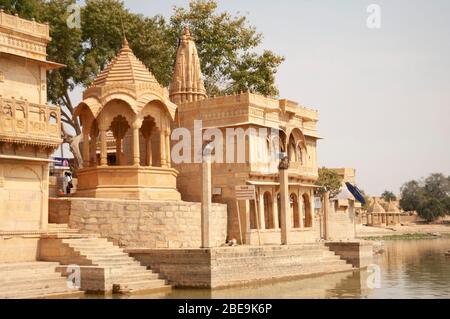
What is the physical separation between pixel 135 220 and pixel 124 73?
6572 mm

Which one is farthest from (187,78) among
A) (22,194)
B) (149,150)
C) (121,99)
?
(22,194)

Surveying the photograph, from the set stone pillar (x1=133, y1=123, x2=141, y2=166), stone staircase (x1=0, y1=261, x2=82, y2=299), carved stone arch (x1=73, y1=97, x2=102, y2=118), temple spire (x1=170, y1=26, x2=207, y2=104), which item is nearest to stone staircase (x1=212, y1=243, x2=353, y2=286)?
stone staircase (x1=0, y1=261, x2=82, y2=299)

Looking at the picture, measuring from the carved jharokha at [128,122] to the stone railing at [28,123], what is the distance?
15.1 feet

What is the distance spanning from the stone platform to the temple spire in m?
10.7

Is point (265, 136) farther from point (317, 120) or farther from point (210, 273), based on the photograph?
point (210, 273)

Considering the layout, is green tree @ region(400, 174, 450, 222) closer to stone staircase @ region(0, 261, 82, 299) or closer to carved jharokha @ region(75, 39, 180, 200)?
carved jharokha @ region(75, 39, 180, 200)

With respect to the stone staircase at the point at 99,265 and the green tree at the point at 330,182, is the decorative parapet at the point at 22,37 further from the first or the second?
the green tree at the point at 330,182

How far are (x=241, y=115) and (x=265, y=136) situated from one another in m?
1.63

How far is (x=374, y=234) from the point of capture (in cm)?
8075

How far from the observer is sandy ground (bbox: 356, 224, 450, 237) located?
7944cm

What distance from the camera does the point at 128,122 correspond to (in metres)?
27.3

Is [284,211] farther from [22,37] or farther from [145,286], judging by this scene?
[22,37]

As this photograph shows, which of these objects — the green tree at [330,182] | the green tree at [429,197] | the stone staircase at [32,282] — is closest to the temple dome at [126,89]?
the stone staircase at [32,282]
